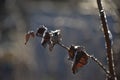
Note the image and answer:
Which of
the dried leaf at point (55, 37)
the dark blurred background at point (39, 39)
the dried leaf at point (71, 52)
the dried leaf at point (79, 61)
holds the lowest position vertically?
the dried leaf at point (79, 61)

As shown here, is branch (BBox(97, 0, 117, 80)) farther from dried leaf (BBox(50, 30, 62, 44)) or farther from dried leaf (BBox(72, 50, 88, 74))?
dried leaf (BBox(50, 30, 62, 44))

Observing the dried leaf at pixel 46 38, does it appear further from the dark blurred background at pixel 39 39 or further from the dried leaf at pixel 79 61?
the dark blurred background at pixel 39 39

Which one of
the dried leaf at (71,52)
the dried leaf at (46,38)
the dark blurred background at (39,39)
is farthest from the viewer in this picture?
the dark blurred background at (39,39)

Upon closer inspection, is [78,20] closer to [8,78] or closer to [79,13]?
[79,13]

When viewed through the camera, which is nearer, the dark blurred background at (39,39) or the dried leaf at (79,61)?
the dried leaf at (79,61)

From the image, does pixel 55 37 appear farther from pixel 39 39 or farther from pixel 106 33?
pixel 39 39

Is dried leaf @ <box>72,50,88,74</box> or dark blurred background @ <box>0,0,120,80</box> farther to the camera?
dark blurred background @ <box>0,0,120,80</box>

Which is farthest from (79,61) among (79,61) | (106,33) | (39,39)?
(39,39)

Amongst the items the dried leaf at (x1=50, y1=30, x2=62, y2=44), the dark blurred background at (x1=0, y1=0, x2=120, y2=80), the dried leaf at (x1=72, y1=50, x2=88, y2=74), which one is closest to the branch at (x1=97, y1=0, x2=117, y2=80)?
the dried leaf at (x1=72, y1=50, x2=88, y2=74)

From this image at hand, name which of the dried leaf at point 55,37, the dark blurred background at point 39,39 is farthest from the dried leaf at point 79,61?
the dark blurred background at point 39,39

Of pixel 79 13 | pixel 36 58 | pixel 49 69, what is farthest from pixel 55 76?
pixel 79 13
